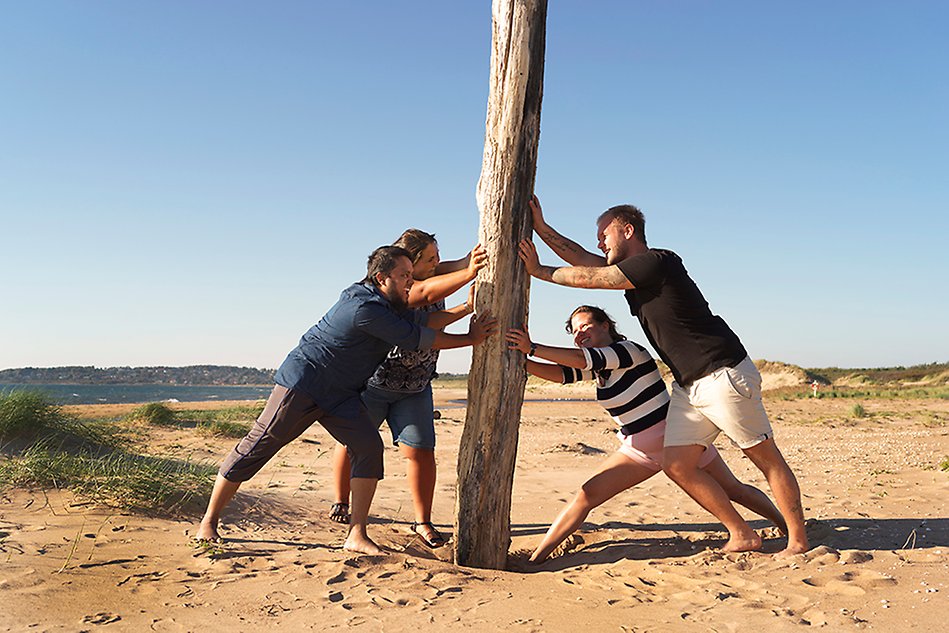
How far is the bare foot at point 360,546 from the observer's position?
4617 mm

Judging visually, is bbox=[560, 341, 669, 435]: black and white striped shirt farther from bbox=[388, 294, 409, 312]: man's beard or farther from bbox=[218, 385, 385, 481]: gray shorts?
bbox=[218, 385, 385, 481]: gray shorts

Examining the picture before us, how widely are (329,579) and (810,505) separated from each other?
4.58 metres

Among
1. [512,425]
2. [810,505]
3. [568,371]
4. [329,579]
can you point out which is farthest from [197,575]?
[810,505]

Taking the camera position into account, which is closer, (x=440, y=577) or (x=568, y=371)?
(x=440, y=577)

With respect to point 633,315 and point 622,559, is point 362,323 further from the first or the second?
point 622,559

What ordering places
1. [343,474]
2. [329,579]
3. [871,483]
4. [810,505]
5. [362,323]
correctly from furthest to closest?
[871,483] < [810,505] < [343,474] < [362,323] < [329,579]

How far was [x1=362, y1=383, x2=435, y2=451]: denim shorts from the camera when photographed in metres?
5.44

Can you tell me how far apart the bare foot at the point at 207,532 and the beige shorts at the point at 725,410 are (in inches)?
119

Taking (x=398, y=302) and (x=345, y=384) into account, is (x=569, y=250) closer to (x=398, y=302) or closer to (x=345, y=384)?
(x=398, y=302)

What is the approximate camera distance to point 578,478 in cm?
888

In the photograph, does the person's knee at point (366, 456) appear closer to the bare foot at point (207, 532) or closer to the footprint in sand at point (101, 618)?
the bare foot at point (207, 532)

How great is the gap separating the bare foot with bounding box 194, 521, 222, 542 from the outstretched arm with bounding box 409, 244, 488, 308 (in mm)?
1946

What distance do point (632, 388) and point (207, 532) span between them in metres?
2.94

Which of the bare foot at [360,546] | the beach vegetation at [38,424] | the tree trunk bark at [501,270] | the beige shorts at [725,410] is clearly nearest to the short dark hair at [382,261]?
the tree trunk bark at [501,270]
